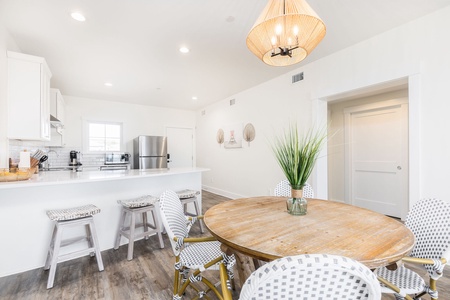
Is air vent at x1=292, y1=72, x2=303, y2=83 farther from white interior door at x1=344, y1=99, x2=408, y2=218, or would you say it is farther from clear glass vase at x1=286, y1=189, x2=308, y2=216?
clear glass vase at x1=286, y1=189, x2=308, y2=216

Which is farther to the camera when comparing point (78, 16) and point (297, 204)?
point (78, 16)

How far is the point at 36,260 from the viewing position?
2.17 m

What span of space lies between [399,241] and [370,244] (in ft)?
0.57

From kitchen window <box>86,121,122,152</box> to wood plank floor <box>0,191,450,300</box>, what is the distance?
11.8 feet

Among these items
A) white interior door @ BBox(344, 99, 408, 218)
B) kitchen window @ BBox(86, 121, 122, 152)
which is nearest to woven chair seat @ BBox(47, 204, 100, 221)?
kitchen window @ BBox(86, 121, 122, 152)

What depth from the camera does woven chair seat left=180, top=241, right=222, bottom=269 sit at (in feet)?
4.65

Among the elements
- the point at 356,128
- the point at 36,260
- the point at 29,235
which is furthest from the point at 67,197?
the point at 356,128

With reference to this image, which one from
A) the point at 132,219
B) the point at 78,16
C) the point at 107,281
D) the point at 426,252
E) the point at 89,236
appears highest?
the point at 78,16

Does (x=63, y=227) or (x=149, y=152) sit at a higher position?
(x=149, y=152)

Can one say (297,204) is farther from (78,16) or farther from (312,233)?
(78,16)

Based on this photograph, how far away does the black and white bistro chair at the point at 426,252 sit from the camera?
1.14 meters

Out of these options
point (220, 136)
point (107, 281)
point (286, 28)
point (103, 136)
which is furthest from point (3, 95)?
point (220, 136)

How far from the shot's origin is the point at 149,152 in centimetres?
529

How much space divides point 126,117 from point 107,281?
14.8ft
